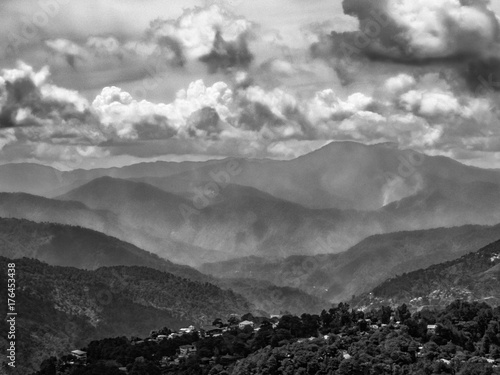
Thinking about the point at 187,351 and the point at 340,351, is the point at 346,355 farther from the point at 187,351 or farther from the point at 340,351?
the point at 187,351

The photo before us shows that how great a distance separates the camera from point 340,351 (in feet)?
535

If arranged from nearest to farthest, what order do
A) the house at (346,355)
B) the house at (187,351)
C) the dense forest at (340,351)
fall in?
the dense forest at (340,351)
the house at (346,355)
the house at (187,351)

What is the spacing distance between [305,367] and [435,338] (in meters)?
28.5

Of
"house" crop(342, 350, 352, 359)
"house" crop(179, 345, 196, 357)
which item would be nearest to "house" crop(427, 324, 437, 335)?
"house" crop(342, 350, 352, 359)

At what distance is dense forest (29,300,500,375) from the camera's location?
151625 mm

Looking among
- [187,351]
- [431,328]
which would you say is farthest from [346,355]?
[187,351]

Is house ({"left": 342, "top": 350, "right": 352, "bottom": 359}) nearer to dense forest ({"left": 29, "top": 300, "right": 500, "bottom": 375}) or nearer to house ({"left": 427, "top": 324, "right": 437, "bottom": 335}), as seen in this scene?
dense forest ({"left": 29, "top": 300, "right": 500, "bottom": 375})

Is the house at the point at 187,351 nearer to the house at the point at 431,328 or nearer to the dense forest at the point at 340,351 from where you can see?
the dense forest at the point at 340,351

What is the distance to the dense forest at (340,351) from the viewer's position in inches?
5969

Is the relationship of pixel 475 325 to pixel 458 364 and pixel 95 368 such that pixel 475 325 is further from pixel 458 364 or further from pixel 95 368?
pixel 95 368

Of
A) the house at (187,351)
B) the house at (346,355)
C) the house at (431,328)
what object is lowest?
the house at (187,351)

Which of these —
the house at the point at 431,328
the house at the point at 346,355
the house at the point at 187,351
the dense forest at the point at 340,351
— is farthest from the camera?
the house at the point at 187,351

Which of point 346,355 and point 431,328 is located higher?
point 346,355

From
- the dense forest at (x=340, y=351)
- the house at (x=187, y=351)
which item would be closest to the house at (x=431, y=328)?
the dense forest at (x=340, y=351)
